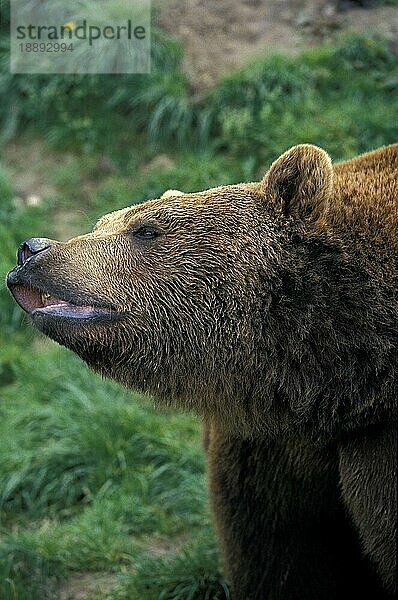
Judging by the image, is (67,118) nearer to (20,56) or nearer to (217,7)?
(20,56)

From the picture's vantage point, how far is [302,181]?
14.1 ft

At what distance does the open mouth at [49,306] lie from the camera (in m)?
4.16

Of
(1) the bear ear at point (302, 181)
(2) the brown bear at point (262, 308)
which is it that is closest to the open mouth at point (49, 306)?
(2) the brown bear at point (262, 308)

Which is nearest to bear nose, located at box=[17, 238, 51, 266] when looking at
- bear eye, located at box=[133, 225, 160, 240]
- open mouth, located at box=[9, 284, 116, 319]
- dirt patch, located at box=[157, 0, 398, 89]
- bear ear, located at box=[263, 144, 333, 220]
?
open mouth, located at box=[9, 284, 116, 319]

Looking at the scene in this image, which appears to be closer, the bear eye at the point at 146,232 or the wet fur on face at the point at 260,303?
the wet fur on face at the point at 260,303

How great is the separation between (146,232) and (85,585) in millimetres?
2689

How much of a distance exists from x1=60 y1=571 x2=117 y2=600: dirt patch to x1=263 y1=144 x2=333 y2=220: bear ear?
9.28ft

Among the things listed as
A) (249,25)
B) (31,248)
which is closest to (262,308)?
(31,248)

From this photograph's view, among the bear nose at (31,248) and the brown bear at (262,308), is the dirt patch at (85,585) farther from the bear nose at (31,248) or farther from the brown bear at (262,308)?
the bear nose at (31,248)

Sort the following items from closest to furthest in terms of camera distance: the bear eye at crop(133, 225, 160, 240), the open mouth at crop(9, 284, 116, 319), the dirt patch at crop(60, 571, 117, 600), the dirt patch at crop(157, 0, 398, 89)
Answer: the open mouth at crop(9, 284, 116, 319) → the bear eye at crop(133, 225, 160, 240) → the dirt patch at crop(60, 571, 117, 600) → the dirt patch at crop(157, 0, 398, 89)

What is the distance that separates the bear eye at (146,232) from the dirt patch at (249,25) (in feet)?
18.8

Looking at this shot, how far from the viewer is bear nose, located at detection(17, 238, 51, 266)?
4250 millimetres

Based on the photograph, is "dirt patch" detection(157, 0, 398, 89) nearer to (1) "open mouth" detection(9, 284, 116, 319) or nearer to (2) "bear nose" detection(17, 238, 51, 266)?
(2) "bear nose" detection(17, 238, 51, 266)

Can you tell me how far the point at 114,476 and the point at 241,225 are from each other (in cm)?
320
